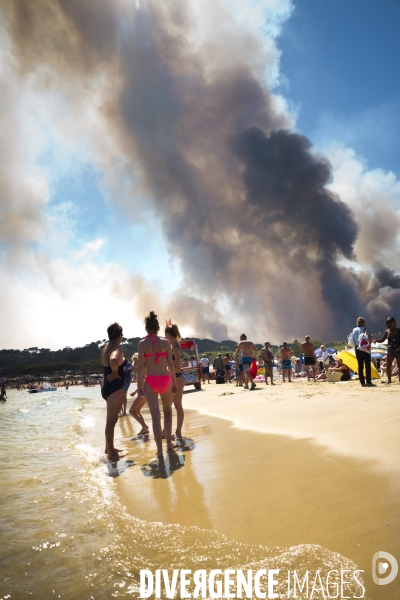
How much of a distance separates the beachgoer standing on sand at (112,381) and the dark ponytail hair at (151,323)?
644 mm

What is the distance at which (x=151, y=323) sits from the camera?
5359mm

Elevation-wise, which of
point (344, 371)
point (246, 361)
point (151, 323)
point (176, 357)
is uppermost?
point (151, 323)

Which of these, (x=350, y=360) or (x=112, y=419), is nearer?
(x=112, y=419)

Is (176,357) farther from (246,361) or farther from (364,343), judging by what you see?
(246,361)

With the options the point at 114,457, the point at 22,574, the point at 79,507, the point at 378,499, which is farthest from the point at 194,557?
the point at 114,457

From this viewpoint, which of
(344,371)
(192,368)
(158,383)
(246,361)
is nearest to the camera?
(158,383)

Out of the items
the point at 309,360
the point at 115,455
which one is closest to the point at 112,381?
the point at 115,455

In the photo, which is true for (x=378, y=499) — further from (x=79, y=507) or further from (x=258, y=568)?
(x=79, y=507)

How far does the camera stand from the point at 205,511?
2.61 metres

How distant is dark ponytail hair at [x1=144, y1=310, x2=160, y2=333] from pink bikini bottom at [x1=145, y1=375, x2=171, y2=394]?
27.4 inches

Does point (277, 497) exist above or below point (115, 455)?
above

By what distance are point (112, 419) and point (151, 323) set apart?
5.34ft

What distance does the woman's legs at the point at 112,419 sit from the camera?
5301 millimetres

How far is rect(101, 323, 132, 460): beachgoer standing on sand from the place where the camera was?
5.34m
